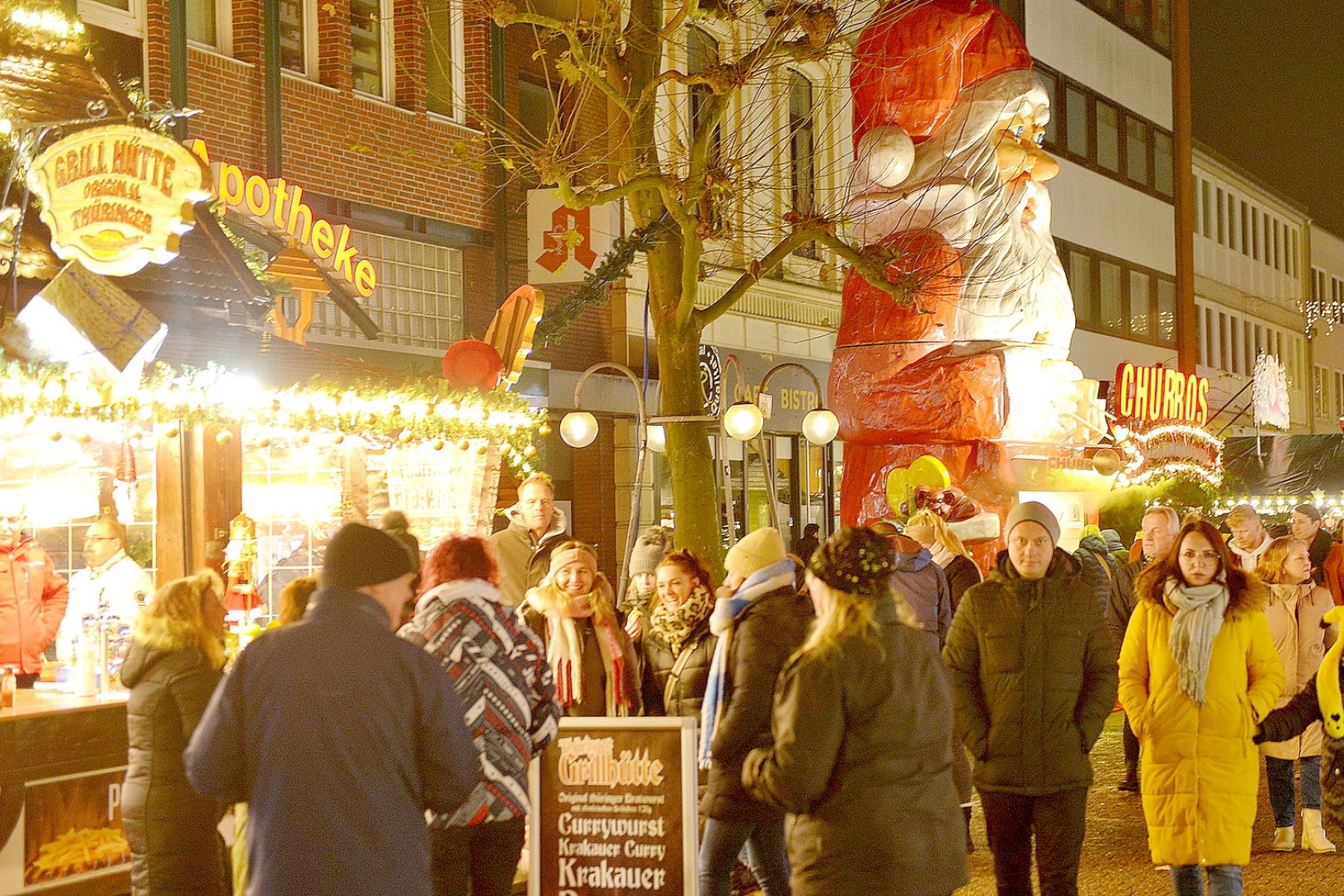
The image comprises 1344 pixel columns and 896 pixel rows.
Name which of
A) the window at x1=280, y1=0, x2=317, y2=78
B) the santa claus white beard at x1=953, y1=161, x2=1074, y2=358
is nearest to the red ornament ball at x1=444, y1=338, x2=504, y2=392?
the window at x1=280, y1=0, x2=317, y2=78

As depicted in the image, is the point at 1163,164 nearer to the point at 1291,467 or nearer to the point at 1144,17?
the point at 1144,17

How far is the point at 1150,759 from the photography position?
22.6ft

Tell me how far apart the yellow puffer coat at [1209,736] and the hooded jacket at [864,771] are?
2.33 m

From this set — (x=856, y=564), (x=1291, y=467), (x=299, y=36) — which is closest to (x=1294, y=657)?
(x=856, y=564)

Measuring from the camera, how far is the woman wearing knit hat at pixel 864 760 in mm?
4664

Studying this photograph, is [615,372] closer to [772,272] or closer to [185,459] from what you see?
[772,272]

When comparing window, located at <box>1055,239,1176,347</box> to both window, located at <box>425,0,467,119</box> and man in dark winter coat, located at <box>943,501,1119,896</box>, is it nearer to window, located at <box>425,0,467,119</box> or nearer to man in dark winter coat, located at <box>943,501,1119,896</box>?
window, located at <box>425,0,467,119</box>

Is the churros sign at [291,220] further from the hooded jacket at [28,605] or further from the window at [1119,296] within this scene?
the window at [1119,296]

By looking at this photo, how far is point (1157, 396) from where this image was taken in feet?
92.5

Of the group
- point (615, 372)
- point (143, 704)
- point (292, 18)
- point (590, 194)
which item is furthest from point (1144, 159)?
point (143, 704)

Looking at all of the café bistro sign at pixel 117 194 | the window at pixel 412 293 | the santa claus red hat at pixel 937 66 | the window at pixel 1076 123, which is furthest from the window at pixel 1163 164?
the café bistro sign at pixel 117 194

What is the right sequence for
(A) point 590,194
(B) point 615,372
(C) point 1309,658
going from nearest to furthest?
(C) point 1309,658 < (A) point 590,194 < (B) point 615,372

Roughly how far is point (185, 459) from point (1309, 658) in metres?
6.90

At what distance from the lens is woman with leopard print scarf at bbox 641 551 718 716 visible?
22.9 ft
